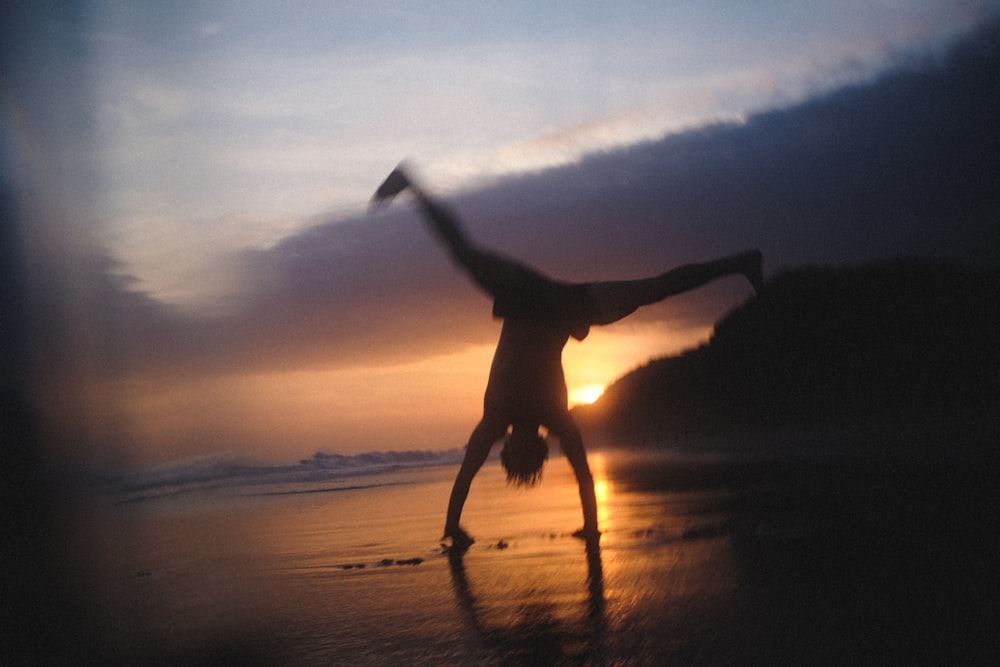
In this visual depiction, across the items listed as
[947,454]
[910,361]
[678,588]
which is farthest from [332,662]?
[910,361]

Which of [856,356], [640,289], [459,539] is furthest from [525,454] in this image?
[856,356]

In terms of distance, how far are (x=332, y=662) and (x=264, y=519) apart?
872cm

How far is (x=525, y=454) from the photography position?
6.83m

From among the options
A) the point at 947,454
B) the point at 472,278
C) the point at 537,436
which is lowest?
the point at 947,454

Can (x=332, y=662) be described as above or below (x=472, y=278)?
below

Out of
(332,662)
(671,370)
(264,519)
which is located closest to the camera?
(332,662)

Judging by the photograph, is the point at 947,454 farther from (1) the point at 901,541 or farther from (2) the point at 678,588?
(2) the point at 678,588

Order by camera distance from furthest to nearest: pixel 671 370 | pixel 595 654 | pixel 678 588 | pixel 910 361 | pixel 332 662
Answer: pixel 671 370
pixel 910 361
pixel 678 588
pixel 332 662
pixel 595 654

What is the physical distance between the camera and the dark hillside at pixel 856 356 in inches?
723

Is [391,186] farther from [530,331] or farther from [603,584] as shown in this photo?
[603,584]

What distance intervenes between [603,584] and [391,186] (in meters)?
3.77

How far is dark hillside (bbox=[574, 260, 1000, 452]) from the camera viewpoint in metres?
18.4

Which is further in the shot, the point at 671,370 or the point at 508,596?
the point at 671,370

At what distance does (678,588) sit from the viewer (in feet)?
14.5
